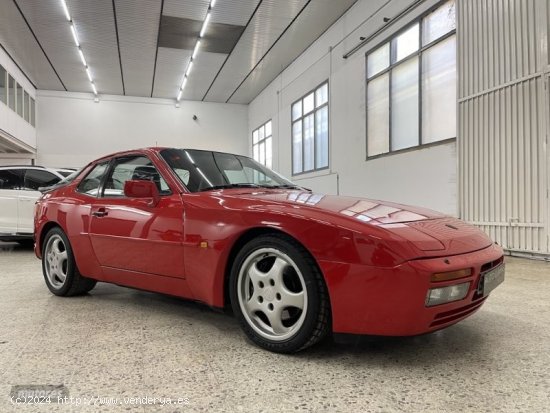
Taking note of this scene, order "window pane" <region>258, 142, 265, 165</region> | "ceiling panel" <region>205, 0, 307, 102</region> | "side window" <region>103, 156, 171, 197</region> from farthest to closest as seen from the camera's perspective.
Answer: "window pane" <region>258, 142, 265, 165</region> < "ceiling panel" <region>205, 0, 307, 102</region> < "side window" <region>103, 156, 171, 197</region>

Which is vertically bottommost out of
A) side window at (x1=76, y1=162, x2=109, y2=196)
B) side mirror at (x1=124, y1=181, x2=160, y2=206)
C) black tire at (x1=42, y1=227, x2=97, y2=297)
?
black tire at (x1=42, y1=227, x2=97, y2=297)

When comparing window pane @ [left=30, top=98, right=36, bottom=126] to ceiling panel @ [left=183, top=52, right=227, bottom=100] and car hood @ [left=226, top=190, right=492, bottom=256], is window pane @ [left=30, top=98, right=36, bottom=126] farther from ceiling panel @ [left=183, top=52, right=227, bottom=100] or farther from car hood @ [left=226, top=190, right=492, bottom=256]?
car hood @ [left=226, top=190, right=492, bottom=256]

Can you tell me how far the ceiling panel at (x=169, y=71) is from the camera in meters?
13.0

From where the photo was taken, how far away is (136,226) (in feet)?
8.73

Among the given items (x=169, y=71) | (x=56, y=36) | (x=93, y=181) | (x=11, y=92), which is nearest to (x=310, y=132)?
(x=169, y=71)

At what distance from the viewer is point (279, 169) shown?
16.0 m

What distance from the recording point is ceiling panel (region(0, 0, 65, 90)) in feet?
34.3

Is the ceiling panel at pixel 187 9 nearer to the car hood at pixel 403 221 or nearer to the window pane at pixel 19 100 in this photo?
the window pane at pixel 19 100

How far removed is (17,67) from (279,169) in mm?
10013

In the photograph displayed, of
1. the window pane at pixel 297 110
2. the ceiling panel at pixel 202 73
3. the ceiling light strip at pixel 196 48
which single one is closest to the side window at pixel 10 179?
the ceiling light strip at pixel 196 48

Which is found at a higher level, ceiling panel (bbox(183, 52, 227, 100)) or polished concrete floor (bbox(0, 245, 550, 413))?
ceiling panel (bbox(183, 52, 227, 100))

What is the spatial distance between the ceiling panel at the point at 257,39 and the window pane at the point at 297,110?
78.4 inches

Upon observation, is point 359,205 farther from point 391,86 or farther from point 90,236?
point 391,86

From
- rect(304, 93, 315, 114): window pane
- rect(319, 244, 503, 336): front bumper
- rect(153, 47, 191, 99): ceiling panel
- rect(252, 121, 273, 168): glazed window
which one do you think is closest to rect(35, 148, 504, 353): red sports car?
rect(319, 244, 503, 336): front bumper
